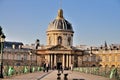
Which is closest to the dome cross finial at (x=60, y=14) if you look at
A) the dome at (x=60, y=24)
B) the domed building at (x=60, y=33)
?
the dome at (x=60, y=24)

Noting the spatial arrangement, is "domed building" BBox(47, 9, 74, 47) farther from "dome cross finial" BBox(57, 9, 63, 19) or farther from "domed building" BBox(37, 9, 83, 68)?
"dome cross finial" BBox(57, 9, 63, 19)

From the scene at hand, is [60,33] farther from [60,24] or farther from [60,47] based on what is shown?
[60,47]

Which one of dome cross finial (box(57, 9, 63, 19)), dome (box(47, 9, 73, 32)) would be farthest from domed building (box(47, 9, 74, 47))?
dome cross finial (box(57, 9, 63, 19))

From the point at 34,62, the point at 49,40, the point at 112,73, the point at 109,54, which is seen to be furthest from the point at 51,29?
the point at 112,73

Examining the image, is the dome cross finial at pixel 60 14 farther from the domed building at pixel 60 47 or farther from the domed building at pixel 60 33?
the domed building at pixel 60 33

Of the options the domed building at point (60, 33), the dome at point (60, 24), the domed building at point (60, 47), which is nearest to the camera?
the domed building at point (60, 47)

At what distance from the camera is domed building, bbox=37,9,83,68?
105m

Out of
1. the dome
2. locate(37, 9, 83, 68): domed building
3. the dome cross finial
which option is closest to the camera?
locate(37, 9, 83, 68): domed building

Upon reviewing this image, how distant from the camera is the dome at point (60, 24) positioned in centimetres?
11050

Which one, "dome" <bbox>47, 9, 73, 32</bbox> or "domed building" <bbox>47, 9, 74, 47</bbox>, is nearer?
"domed building" <bbox>47, 9, 74, 47</bbox>

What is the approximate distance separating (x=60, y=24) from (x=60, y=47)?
27.9 feet

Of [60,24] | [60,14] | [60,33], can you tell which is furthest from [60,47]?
[60,14]

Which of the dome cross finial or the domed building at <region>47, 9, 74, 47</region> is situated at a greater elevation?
the dome cross finial

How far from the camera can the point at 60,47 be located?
105 metres
